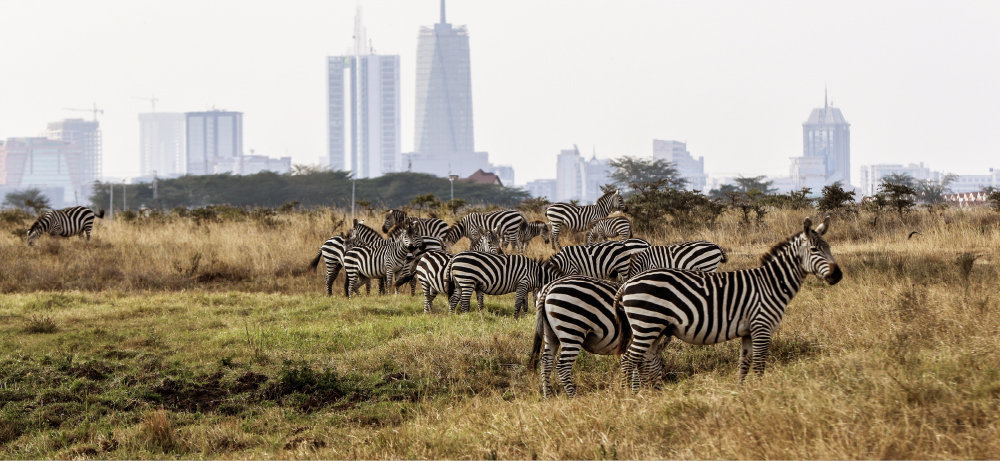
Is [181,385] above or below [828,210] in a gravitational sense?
below

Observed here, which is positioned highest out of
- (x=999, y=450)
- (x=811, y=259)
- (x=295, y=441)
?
(x=811, y=259)

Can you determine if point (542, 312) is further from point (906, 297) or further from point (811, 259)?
point (906, 297)

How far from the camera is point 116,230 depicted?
82.8ft

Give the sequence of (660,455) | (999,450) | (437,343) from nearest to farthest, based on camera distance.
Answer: (999,450), (660,455), (437,343)

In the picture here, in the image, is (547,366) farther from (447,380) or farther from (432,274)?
(432,274)

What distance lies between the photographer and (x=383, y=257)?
49.5 feet

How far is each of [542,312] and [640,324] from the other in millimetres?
1119

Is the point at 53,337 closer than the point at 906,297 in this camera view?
No

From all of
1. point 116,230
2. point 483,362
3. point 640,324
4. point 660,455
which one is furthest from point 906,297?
point 116,230

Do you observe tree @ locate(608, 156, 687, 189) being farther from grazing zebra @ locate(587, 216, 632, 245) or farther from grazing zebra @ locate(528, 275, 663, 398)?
grazing zebra @ locate(528, 275, 663, 398)

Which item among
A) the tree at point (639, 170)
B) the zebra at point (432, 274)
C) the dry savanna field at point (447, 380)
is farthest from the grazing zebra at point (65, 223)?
the tree at point (639, 170)

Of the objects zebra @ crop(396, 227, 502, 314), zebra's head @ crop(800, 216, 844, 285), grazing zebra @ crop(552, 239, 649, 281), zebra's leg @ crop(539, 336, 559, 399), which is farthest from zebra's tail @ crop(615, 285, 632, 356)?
zebra @ crop(396, 227, 502, 314)

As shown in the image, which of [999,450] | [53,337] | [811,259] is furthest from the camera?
[53,337]

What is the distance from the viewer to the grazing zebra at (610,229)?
770 inches
